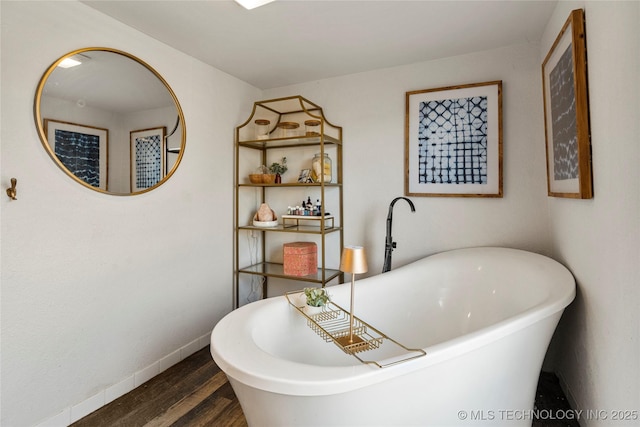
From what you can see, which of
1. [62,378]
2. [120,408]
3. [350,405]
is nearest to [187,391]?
[120,408]

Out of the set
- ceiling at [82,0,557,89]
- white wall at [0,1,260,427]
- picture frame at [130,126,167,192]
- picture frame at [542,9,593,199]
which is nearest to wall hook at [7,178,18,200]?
white wall at [0,1,260,427]

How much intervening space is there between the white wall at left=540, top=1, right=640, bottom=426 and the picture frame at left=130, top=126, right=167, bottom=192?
2218 mm

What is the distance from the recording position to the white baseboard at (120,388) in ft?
5.22

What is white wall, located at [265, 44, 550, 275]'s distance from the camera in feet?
6.97

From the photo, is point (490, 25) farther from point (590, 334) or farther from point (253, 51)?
point (590, 334)

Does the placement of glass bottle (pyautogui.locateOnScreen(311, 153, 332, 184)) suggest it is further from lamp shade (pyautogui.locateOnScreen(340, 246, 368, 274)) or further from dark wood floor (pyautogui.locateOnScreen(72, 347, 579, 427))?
dark wood floor (pyautogui.locateOnScreen(72, 347, 579, 427))

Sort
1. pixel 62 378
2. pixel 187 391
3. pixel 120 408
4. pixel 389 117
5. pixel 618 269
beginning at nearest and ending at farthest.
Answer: pixel 618 269
pixel 62 378
pixel 120 408
pixel 187 391
pixel 389 117

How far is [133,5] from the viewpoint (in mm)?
1664

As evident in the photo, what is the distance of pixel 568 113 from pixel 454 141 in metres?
0.84

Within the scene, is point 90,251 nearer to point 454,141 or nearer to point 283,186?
point 283,186

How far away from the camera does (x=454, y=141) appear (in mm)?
2289

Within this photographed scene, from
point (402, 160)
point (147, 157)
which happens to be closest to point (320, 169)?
point (402, 160)

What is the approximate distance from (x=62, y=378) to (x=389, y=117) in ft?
8.49

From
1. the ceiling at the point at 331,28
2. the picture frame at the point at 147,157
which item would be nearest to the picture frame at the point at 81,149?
the picture frame at the point at 147,157
